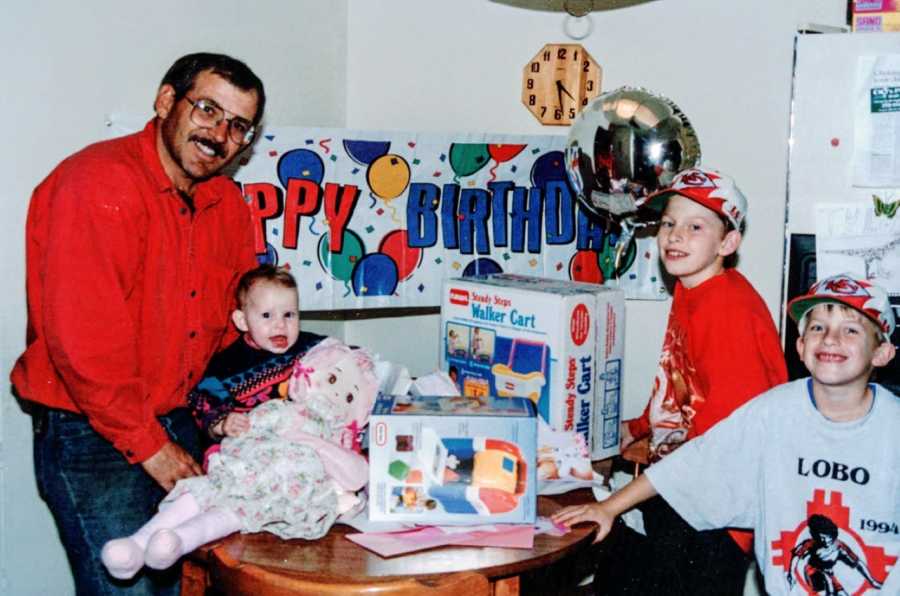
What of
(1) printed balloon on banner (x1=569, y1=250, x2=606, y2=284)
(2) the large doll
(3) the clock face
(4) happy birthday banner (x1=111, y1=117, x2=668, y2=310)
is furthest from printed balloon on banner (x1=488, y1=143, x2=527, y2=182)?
(2) the large doll

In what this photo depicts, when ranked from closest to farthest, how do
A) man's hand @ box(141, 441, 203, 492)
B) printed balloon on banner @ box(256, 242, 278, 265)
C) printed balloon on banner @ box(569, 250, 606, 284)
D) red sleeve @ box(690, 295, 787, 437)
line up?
man's hand @ box(141, 441, 203, 492)
red sleeve @ box(690, 295, 787, 437)
printed balloon on banner @ box(256, 242, 278, 265)
printed balloon on banner @ box(569, 250, 606, 284)

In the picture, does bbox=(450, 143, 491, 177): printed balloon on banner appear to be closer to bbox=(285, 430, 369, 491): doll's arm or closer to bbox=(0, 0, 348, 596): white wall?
bbox=(0, 0, 348, 596): white wall

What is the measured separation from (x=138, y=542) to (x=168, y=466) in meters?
0.19

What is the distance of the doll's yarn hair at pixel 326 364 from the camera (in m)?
1.88

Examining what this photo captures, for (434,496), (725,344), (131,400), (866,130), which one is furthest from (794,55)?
(131,400)

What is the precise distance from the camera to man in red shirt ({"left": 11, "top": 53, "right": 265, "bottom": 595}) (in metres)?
1.74

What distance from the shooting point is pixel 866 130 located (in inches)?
99.2

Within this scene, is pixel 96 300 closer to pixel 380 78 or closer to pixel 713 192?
pixel 713 192

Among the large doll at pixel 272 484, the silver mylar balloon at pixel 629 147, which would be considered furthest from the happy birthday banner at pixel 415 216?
the large doll at pixel 272 484

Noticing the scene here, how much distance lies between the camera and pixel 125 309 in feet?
5.84

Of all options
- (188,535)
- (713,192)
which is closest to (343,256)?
(713,192)

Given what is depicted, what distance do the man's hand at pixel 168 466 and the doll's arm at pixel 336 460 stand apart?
0.72 ft

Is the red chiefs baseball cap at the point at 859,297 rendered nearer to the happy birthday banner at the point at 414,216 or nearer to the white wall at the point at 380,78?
the white wall at the point at 380,78

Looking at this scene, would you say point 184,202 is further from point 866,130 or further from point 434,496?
point 866,130
